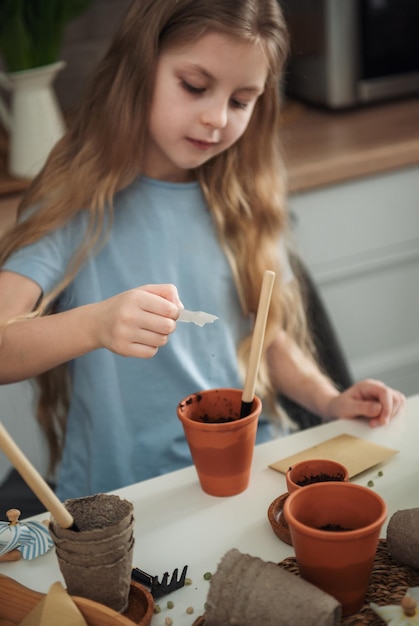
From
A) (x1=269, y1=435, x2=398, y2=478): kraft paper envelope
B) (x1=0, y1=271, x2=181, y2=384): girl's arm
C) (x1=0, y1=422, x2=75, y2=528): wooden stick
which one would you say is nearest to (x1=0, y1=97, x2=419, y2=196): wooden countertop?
(x1=0, y1=271, x2=181, y2=384): girl's arm

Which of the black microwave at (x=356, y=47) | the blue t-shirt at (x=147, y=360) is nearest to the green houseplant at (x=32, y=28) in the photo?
the black microwave at (x=356, y=47)

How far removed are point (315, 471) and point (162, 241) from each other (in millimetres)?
575

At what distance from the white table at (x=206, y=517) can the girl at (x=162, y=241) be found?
0.39ft

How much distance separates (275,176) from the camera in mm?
1415

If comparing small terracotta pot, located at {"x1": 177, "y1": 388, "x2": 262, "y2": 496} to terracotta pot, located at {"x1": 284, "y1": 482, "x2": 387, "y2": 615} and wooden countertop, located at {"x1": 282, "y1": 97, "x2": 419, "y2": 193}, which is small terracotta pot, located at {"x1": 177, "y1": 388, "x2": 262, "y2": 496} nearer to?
terracotta pot, located at {"x1": 284, "y1": 482, "x2": 387, "y2": 615}

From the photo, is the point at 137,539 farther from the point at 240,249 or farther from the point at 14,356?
the point at 240,249

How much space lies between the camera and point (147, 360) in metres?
1.33

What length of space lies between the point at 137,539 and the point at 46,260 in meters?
0.47

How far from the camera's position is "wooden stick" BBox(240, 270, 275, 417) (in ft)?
2.63

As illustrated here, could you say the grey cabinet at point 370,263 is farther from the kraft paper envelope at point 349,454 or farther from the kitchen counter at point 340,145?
the kraft paper envelope at point 349,454

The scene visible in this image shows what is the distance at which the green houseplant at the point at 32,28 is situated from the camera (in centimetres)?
185

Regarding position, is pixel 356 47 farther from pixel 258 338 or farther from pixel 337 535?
pixel 337 535

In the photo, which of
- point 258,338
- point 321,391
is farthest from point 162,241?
point 258,338

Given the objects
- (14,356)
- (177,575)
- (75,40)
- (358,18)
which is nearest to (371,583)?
(177,575)
